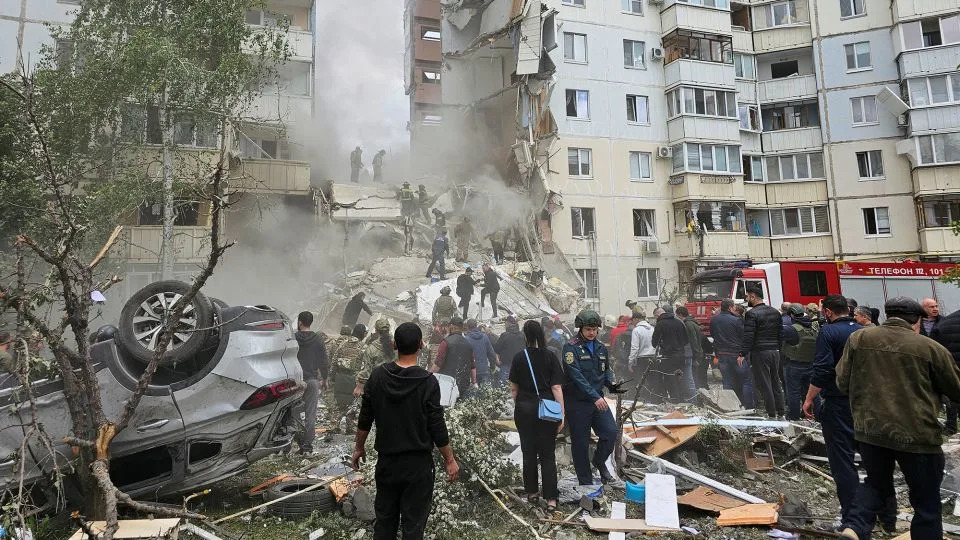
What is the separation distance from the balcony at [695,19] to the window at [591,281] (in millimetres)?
13260

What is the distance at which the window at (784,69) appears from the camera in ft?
93.2

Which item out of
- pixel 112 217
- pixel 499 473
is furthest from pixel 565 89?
pixel 499 473

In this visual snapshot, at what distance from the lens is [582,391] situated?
501 cm

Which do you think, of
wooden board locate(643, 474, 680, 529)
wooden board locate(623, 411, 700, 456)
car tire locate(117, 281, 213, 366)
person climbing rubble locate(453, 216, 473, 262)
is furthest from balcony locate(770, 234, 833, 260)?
car tire locate(117, 281, 213, 366)

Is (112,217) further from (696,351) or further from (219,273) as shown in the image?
(696,351)

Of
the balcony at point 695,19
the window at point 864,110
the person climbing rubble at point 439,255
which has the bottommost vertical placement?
the person climbing rubble at point 439,255

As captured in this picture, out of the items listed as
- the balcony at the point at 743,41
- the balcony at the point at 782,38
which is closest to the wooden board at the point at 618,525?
the balcony at the point at 743,41

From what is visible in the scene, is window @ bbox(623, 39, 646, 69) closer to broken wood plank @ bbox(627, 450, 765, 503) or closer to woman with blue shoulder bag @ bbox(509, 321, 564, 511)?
broken wood plank @ bbox(627, 450, 765, 503)

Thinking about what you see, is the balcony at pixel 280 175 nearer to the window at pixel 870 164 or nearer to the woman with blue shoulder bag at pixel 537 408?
the woman with blue shoulder bag at pixel 537 408

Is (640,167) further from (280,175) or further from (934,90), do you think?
(280,175)

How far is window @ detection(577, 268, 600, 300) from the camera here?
2381cm

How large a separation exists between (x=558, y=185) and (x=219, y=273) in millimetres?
15018

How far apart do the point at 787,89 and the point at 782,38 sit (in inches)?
113

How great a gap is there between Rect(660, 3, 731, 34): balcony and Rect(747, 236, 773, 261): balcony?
1083cm
